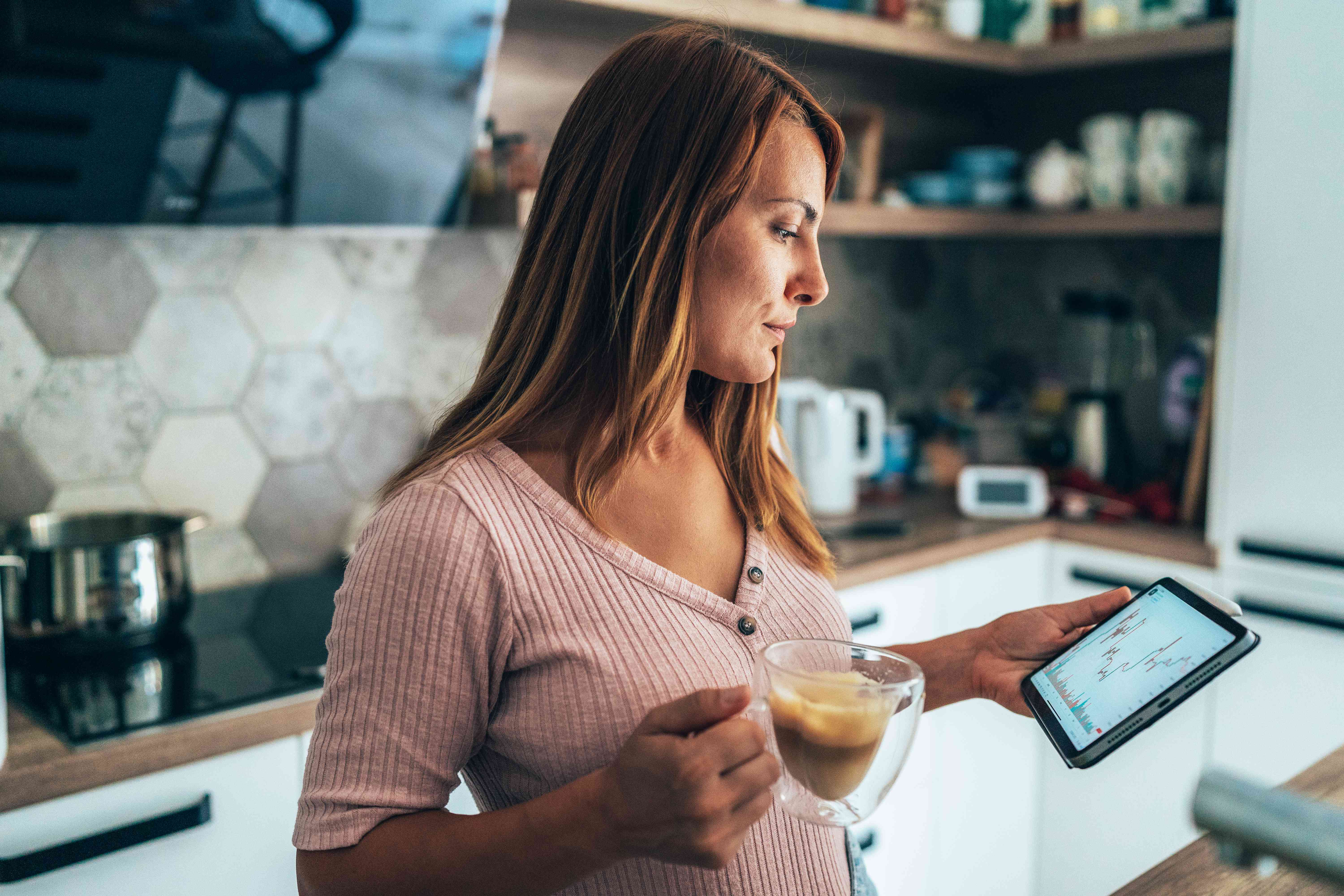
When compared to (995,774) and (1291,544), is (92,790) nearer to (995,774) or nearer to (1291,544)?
(995,774)

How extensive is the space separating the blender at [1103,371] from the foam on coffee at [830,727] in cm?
190

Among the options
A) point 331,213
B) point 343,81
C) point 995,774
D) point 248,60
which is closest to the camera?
point 248,60

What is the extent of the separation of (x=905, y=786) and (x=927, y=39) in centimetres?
155

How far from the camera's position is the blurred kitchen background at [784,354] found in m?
1.30

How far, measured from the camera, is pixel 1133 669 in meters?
0.82

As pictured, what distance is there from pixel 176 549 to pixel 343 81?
0.72 m

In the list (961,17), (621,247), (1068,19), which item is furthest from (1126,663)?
(1068,19)

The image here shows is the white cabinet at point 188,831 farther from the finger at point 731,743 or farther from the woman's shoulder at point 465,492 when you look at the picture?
the finger at point 731,743

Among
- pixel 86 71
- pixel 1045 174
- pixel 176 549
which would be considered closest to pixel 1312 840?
pixel 176 549

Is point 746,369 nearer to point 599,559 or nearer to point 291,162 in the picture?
point 599,559

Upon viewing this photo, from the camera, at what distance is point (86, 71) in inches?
52.1

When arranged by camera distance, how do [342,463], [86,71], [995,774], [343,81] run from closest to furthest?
[86,71] < [343,81] < [342,463] < [995,774]

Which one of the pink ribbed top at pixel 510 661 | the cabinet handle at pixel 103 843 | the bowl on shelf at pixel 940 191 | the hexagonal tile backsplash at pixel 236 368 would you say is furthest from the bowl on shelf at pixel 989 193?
the cabinet handle at pixel 103 843

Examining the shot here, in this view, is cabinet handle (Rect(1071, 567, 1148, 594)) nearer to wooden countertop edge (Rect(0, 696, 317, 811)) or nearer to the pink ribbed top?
the pink ribbed top
